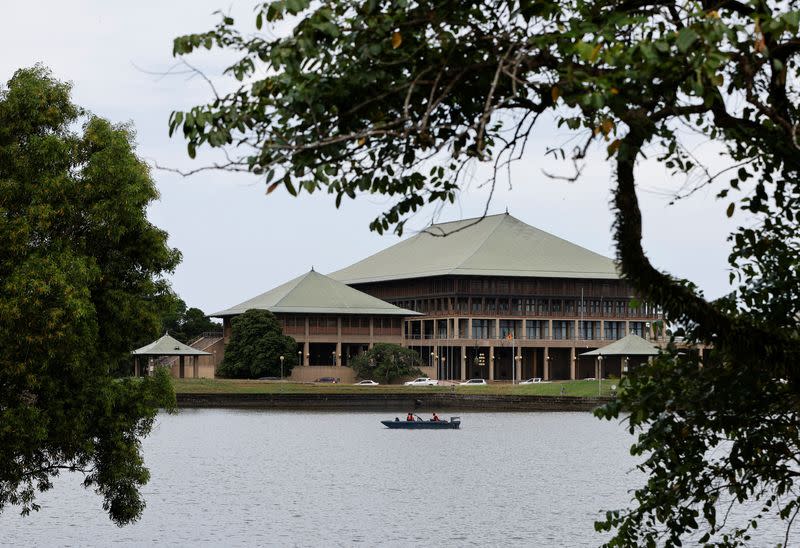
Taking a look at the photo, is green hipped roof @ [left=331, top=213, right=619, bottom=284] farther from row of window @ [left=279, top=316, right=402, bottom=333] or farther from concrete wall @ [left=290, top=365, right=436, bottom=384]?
concrete wall @ [left=290, top=365, right=436, bottom=384]

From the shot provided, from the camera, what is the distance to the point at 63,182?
21406mm

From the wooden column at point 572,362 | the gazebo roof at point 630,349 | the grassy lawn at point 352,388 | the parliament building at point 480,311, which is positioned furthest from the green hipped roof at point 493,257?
the gazebo roof at point 630,349

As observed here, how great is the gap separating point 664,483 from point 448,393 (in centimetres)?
9508

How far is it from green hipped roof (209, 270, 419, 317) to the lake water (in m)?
45.5

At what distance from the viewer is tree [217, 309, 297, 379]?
114 metres

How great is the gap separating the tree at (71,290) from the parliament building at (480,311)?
328 feet

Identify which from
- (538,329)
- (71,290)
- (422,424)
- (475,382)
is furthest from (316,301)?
(71,290)

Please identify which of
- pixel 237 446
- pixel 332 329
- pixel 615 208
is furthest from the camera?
pixel 332 329

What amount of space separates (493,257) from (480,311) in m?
6.74

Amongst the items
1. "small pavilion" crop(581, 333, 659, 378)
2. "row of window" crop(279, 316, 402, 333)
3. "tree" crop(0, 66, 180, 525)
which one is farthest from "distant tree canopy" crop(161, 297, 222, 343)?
"tree" crop(0, 66, 180, 525)

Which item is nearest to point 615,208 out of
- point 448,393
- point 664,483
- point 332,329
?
point 664,483

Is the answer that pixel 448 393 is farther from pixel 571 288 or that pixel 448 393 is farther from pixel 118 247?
pixel 118 247

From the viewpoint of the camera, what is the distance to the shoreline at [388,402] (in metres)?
99.8

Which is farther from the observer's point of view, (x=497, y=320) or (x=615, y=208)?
(x=497, y=320)
